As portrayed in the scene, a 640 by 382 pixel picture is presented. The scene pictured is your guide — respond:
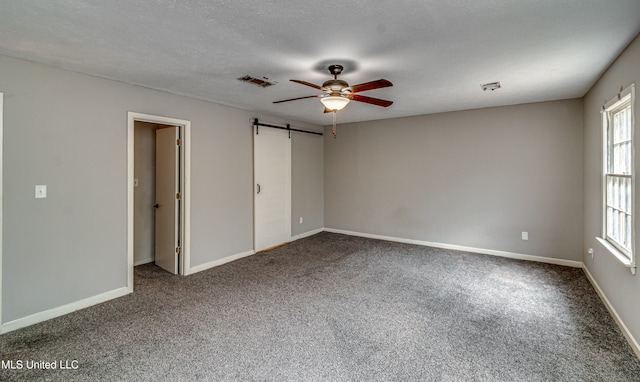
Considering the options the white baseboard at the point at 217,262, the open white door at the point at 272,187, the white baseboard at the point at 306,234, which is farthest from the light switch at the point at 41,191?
the white baseboard at the point at 306,234

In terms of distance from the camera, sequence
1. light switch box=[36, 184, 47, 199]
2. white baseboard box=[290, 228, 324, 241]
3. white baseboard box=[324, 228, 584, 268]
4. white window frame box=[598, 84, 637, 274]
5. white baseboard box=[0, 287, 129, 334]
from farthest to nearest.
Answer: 1. white baseboard box=[290, 228, 324, 241]
2. white baseboard box=[324, 228, 584, 268]
3. light switch box=[36, 184, 47, 199]
4. white baseboard box=[0, 287, 129, 334]
5. white window frame box=[598, 84, 637, 274]

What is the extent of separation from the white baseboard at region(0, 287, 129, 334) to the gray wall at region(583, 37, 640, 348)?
4865 mm

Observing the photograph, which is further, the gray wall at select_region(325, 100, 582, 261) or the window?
the gray wall at select_region(325, 100, 582, 261)

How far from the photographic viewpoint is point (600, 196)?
346 cm

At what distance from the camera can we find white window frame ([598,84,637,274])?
2.44m

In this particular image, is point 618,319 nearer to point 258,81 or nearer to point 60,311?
point 258,81

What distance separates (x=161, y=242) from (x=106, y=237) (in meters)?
1.15

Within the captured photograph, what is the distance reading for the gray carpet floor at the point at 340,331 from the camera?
213 cm

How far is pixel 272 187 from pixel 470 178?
349cm

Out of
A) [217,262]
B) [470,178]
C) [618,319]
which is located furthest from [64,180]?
[470,178]

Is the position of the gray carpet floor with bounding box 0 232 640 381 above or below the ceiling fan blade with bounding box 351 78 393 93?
below

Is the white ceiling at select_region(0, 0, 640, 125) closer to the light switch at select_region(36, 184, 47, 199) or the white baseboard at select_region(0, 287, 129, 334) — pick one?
the light switch at select_region(36, 184, 47, 199)

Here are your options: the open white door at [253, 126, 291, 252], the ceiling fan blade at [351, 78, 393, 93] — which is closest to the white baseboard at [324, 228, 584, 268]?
the open white door at [253, 126, 291, 252]

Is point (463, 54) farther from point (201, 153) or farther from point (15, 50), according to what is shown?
point (15, 50)
